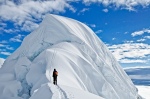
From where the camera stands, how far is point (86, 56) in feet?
101

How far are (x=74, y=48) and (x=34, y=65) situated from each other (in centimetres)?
652

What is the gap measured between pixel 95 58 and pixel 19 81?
10494mm

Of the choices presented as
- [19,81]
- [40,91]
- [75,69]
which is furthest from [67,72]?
[40,91]

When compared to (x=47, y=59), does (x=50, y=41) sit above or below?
above

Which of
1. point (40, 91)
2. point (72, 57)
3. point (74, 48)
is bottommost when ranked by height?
point (40, 91)

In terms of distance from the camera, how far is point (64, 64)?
1046 inches

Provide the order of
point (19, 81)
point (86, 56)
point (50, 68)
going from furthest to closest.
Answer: point (86, 56) < point (19, 81) < point (50, 68)

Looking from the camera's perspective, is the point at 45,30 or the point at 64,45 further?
the point at 45,30

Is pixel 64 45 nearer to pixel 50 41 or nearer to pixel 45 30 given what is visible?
pixel 50 41

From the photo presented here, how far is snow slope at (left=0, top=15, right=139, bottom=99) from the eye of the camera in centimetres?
2552

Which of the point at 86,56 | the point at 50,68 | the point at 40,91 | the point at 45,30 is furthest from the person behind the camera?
the point at 45,30

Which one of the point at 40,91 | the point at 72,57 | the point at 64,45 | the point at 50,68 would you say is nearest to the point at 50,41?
the point at 64,45

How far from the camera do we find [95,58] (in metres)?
31.4

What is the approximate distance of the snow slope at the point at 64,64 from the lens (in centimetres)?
2552
